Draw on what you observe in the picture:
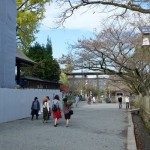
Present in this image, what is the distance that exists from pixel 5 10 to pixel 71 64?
33.9 ft

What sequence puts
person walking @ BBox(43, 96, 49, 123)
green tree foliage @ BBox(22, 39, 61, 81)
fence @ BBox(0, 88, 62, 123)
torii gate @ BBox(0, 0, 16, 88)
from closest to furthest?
person walking @ BBox(43, 96, 49, 123)
fence @ BBox(0, 88, 62, 123)
torii gate @ BBox(0, 0, 16, 88)
green tree foliage @ BBox(22, 39, 61, 81)

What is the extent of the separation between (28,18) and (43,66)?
7578mm

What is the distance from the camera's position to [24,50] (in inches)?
1625

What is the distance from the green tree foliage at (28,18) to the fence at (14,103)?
38.3 feet

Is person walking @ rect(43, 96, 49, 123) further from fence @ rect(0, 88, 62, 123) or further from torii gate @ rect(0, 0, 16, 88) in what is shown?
torii gate @ rect(0, 0, 16, 88)

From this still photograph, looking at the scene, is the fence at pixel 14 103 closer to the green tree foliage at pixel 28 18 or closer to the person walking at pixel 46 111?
the person walking at pixel 46 111

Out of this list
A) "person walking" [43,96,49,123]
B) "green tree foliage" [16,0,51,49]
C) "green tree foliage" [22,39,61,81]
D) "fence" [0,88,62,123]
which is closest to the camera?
"person walking" [43,96,49,123]

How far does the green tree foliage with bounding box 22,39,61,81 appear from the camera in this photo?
44250mm

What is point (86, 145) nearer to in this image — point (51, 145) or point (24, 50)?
point (51, 145)

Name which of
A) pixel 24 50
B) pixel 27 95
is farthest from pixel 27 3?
pixel 27 95

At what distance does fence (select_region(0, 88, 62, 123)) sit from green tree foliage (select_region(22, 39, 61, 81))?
15.1m

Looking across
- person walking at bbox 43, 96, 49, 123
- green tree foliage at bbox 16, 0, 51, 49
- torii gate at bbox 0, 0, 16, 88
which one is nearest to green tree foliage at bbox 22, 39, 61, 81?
green tree foliage at bbox 16, 0, 51, 49

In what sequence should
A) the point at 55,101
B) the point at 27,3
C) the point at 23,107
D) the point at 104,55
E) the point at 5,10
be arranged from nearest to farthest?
the point at 55,101
the point at 5,10
the point at 23,107
the point at 104,55
the point at 27,3

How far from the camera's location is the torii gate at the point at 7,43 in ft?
77.8
